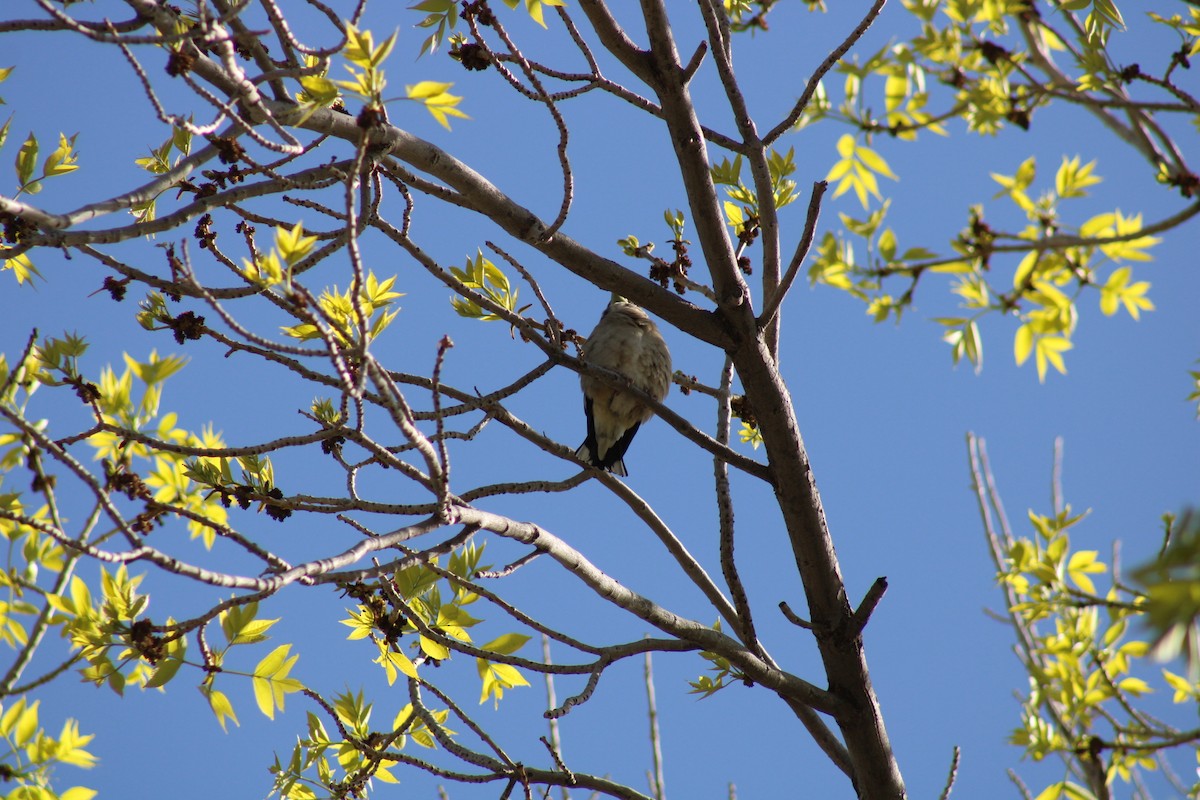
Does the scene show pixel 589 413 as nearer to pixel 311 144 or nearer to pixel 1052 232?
pixel 311 144

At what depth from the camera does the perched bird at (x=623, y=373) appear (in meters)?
5.39

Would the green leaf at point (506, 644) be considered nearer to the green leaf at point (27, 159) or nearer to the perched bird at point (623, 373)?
the green leaf at point (27, 159)

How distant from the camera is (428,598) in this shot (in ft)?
9.29

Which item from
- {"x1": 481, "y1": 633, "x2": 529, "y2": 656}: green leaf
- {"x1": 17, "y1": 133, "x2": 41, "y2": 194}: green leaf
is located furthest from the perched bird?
{"x1": 17, "y1": 133, "x2": 41, "y2": 194}: green leaf

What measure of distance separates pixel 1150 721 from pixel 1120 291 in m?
1.09

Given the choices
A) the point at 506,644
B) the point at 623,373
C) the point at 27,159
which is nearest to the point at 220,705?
the point at 506,644

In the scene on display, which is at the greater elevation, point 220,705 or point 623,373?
point 623,373

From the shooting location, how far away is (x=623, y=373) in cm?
534

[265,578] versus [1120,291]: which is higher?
[1120,291]

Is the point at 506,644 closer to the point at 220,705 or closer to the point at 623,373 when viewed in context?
the point at 220,705

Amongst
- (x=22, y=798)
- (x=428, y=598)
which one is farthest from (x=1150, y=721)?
(x=22, y=798)

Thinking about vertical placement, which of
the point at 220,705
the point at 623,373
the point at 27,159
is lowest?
the point at 220,705

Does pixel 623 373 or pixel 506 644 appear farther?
pixel 623 373

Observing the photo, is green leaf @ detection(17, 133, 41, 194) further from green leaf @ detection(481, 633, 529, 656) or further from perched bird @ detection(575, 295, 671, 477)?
perched bird @ detection(575, 295, 671, 477)
